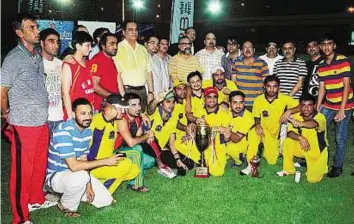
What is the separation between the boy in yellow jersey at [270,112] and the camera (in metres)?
6.46

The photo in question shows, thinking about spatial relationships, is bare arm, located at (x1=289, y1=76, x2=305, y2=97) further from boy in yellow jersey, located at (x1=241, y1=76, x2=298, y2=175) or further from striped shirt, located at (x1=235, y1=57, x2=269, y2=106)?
striped shirt, located at (x1=235, y1=57, x2=269, y2=106)

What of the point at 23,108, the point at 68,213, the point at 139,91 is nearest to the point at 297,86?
the point at 139,91

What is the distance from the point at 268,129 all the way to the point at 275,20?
3257 centimetres

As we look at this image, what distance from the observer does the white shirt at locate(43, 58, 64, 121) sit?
4.64m

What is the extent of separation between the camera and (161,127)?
622 centimetres

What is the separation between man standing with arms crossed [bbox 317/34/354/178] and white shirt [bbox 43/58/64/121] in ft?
12.5

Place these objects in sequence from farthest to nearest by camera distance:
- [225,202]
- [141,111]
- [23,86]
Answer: [141,111]
[225,202]
[23,86]

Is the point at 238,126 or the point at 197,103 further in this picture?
the point at 197,103

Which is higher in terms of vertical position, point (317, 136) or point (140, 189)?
point (317, 136)

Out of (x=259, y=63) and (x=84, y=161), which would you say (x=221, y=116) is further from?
(x=84, y=161)

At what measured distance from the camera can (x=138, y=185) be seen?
5195 millimetres

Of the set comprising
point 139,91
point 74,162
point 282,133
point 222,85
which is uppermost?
point 222,85

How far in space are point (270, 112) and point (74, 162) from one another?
3613 millimetres

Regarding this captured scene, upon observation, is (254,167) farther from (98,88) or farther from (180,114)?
(98,88)
